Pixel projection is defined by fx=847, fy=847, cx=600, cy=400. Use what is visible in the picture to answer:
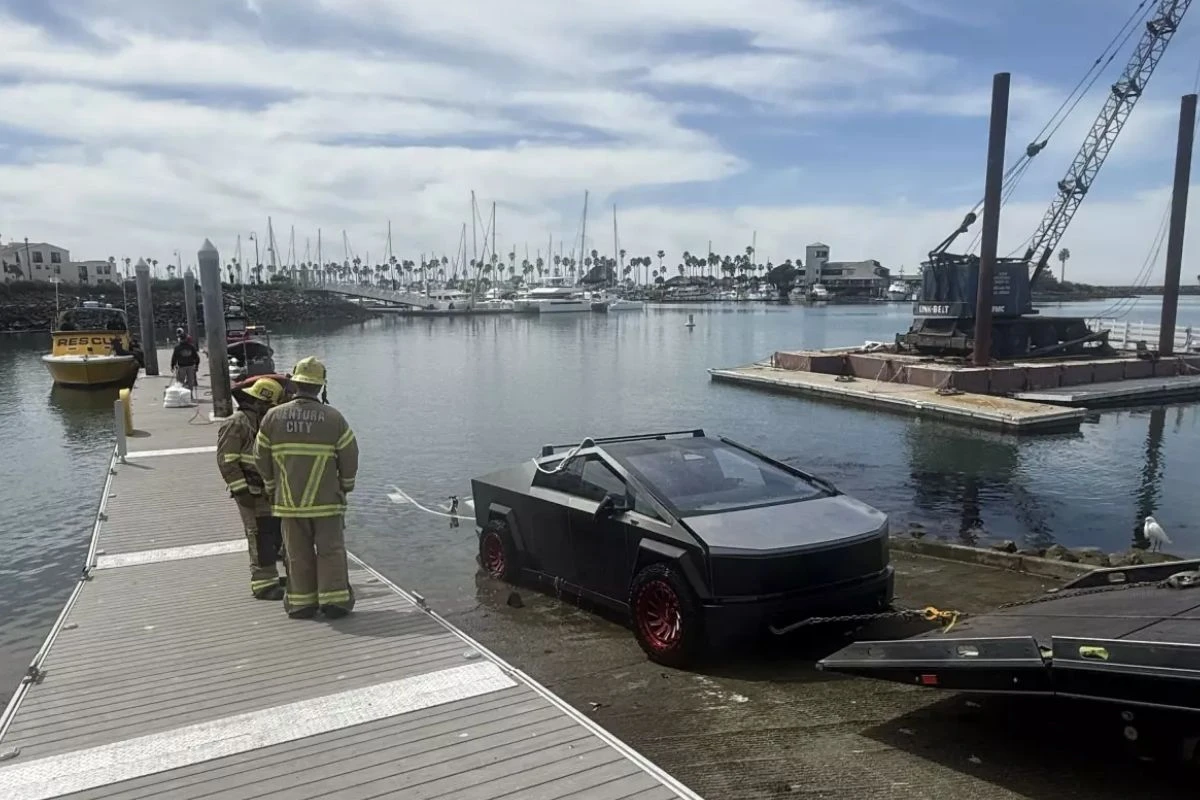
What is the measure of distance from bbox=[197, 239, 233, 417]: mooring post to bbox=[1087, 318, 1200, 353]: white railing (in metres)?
36.0

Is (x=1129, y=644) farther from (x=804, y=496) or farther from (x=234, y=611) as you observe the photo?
(x=234, y=611)

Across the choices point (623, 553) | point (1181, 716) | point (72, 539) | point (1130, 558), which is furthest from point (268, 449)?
point (1130, 558)

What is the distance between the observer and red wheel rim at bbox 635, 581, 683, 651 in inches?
232

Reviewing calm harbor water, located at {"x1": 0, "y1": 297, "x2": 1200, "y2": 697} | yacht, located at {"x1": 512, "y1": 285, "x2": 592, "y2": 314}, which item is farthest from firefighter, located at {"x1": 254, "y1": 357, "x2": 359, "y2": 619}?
yacht, located at {"x1": 512, "y1": 285, "x2": 592, "y2": 314}

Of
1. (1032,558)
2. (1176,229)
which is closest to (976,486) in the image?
(1032,558)

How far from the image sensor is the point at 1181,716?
3.64m

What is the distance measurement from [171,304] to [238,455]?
98.8 meters

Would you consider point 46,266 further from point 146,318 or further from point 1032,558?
point 1032,558

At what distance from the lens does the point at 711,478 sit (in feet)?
22.5

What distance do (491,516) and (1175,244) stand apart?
36.4 metres

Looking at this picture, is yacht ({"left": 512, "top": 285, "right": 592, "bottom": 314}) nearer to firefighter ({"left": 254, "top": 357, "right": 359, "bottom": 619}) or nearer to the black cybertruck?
the black cybertruck

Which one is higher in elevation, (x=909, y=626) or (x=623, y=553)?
(x=623, y=553)

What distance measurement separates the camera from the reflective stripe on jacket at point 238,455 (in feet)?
22.4

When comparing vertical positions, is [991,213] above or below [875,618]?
above
